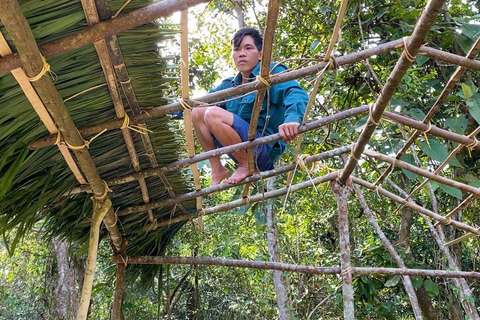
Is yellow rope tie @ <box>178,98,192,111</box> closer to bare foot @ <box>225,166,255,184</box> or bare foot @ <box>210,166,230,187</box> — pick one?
bare foot @ <box>225,166,255,184</box>

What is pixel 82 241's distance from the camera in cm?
227

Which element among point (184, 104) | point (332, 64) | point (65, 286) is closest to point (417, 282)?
point (332, 64)

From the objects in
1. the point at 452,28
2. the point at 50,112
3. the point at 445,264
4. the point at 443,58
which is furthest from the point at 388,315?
the point at 50,112

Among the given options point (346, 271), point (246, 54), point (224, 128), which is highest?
point (246, 54)

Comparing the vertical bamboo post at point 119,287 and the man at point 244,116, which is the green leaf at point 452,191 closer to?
the man at point 244,116

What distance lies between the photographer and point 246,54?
6.66 ft

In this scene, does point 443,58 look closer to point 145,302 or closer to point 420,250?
point 420,250

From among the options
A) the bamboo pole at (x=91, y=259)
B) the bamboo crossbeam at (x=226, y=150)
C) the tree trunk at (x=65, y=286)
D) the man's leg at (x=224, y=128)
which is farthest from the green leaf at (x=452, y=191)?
the tree trunk at (x=65, y=286)

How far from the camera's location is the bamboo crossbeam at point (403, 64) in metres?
0.99

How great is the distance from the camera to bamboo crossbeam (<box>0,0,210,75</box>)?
1.08 meters

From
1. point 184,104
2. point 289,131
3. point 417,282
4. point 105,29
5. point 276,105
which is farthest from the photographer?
point 417,282

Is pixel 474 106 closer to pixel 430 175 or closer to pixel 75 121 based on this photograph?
pixel 430 175

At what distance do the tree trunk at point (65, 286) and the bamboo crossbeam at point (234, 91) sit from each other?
2.98 metres

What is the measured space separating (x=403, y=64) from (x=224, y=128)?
0.86 metres
